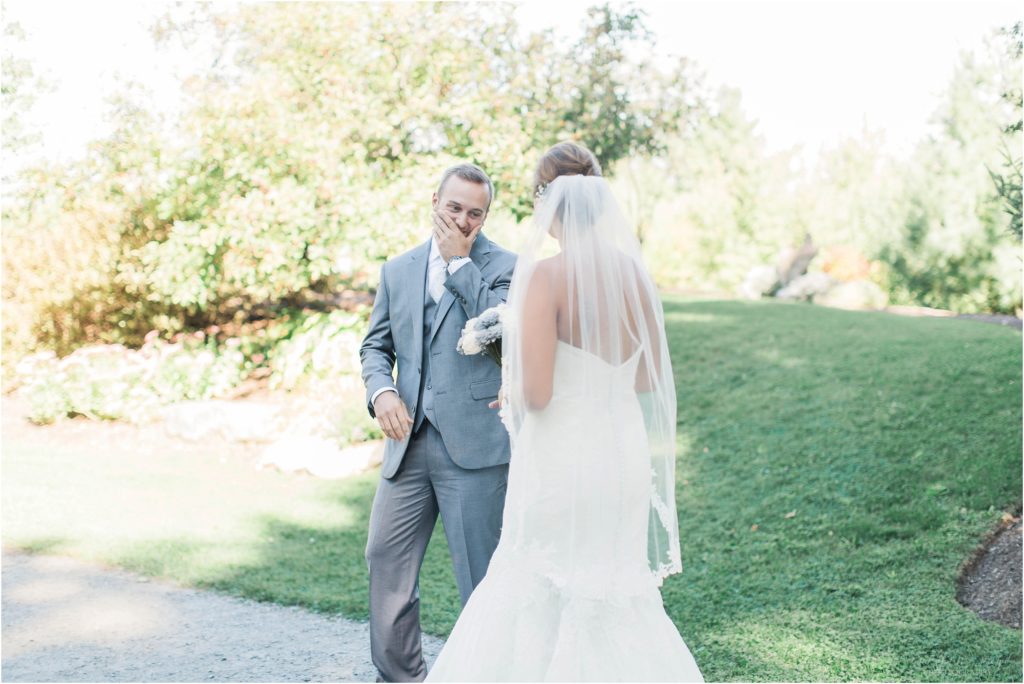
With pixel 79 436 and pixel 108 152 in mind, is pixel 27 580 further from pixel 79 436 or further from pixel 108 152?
pixel 108 152

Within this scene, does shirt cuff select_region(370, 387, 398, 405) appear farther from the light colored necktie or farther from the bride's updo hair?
Result: the bride's updo hair

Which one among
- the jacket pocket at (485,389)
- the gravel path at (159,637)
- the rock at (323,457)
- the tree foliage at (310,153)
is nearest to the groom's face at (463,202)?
the jacket pocket at (485,389)

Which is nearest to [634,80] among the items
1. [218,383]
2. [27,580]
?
[218,383]

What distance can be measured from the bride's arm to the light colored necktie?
31.9 inches

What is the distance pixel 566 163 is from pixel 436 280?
838 millimetres

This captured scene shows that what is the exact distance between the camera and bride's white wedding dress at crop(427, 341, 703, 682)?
113 inches

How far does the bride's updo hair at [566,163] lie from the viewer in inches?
121

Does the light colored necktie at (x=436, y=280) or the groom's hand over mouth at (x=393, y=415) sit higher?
the light colored necktie at (x=436, y=280)

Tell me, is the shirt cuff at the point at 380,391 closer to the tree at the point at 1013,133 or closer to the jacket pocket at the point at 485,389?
the jacket pocket at the point at 485,389

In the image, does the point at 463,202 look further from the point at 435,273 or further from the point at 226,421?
the point at 226,421

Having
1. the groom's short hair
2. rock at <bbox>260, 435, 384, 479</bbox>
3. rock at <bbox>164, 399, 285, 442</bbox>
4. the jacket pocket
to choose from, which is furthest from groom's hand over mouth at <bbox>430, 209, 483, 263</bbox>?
rock at <bbox>164, 399, 285, 442</bbox>

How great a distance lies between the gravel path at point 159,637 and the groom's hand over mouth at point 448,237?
6.97 ft

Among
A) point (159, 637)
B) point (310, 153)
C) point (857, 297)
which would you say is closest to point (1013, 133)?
point (159, 637)

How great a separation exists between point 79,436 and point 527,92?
22.1ft
